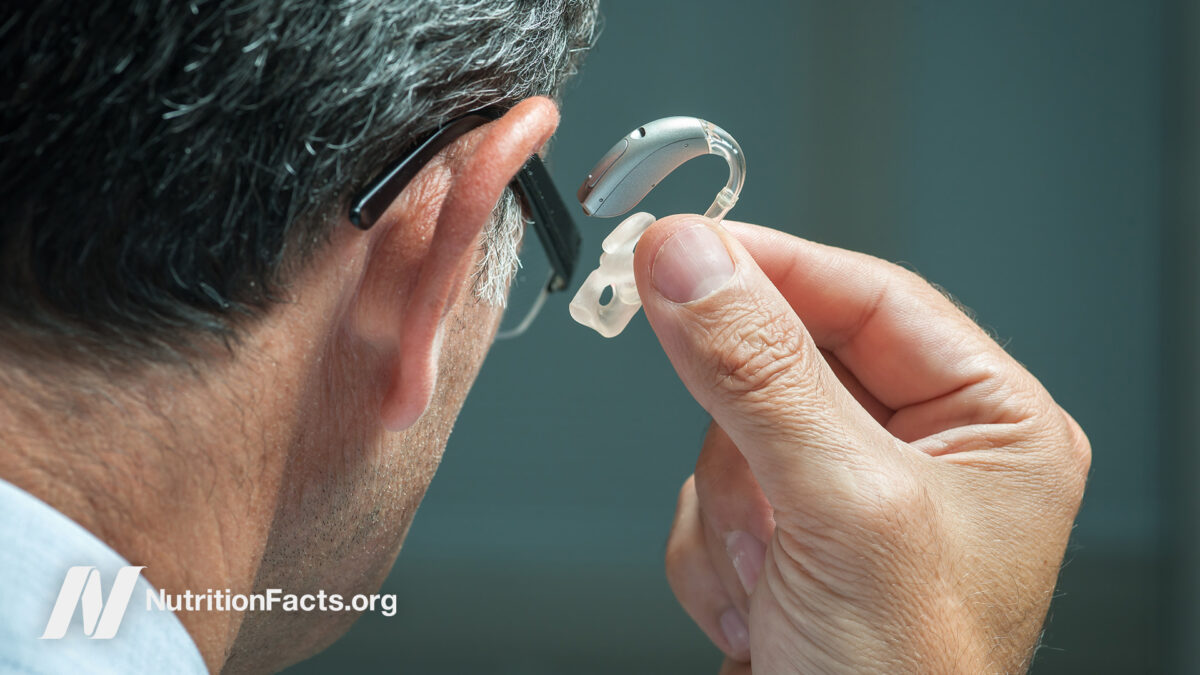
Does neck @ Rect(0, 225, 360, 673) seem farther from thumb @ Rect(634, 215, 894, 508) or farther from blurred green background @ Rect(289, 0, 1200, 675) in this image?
blurred green background @ Rect(289, 0, 1200, 675)

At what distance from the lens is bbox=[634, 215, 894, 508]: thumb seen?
0.68 m

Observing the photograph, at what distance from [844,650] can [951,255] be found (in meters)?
1.36

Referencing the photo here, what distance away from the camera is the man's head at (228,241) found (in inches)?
17.7

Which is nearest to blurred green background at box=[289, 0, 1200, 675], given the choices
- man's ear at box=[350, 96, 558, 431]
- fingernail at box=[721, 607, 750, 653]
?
fingernail at box=[721, 607, 750, 653]

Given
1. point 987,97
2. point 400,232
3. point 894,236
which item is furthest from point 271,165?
point 987,97

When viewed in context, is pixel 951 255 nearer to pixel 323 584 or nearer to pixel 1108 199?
pixel 1108 199

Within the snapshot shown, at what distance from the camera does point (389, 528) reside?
785mm

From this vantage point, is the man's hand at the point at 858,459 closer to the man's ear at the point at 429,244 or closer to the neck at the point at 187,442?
the man's ear at the point at 429,244

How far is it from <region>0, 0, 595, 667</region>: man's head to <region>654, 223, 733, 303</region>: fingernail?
141 millimetres

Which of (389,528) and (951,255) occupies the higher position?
(389,528)

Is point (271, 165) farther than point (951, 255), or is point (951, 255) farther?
point (951, 255)

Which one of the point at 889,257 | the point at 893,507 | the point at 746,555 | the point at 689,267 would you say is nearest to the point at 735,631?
the point at 746,555

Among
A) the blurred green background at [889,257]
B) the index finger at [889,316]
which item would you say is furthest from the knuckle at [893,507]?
the blurred green background at [889,257]

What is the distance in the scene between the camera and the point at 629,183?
71cm
